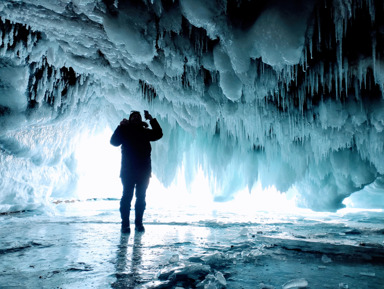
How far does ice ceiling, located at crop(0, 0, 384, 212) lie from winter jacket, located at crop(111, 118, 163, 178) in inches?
31.2

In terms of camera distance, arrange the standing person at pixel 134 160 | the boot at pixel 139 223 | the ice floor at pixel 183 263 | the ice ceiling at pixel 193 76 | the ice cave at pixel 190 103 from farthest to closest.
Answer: the standing person at pixel 134 160 → the boot at pixel 139 223 → the ice ceiling at pixel 193 76 → the ice cave at pixel 190 103 → the ice floor at pixel 183 263

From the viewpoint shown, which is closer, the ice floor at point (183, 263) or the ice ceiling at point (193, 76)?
the ice floor at point (183, 263)

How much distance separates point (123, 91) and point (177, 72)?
148cm

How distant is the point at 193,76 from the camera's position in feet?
11.0

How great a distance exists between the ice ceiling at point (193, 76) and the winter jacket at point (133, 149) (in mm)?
792

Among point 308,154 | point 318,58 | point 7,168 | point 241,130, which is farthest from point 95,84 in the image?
point 308,154

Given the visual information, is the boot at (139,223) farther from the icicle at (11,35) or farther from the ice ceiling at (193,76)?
the icicle at (11,35)

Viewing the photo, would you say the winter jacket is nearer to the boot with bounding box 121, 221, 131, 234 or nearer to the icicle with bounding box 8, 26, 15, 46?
the boot with bounding box 121, 221, 131, 234

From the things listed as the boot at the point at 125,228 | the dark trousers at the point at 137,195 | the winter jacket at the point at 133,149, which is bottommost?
the boot at the point at 125,228

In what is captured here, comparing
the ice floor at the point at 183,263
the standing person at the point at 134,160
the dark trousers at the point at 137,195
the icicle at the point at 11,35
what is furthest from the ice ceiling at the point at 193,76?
the ice floor at the point at 183,263

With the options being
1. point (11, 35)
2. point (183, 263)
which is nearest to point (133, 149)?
point (183, 263)

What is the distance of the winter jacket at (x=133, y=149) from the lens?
2.67 m

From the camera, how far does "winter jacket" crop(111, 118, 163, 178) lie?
2.67 m

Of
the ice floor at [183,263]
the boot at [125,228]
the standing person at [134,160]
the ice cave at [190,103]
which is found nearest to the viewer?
the ice floor at [183,263]
